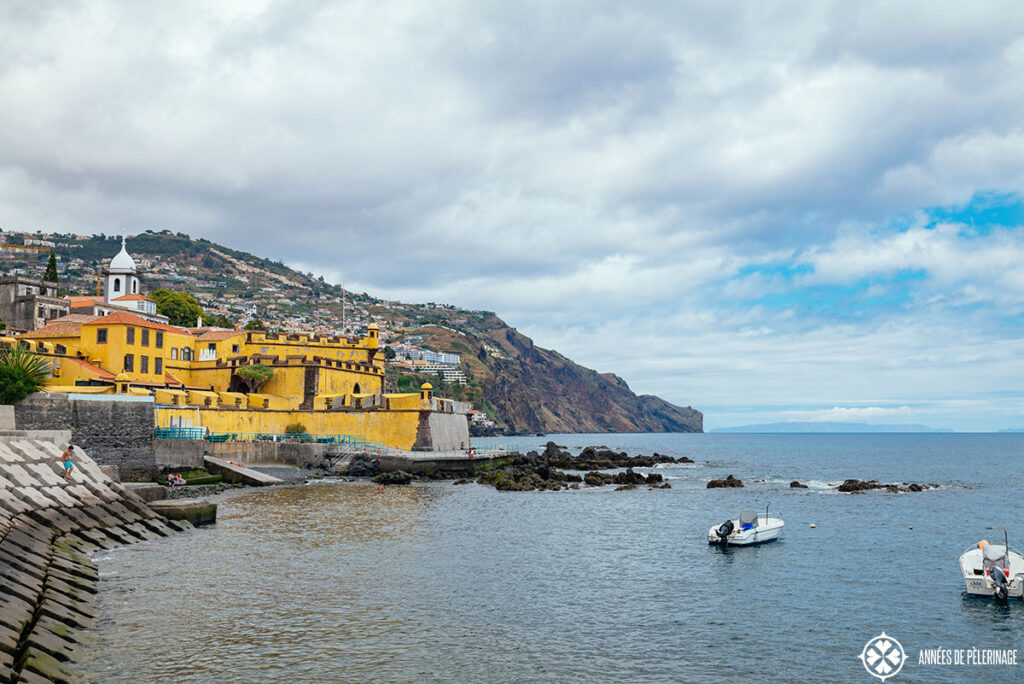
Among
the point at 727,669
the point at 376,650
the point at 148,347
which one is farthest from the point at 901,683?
the point at 148,347

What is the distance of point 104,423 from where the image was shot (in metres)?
43.8

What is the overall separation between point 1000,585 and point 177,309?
81360mm

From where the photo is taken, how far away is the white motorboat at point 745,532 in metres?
30.2

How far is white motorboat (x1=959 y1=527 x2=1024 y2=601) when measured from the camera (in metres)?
21.2

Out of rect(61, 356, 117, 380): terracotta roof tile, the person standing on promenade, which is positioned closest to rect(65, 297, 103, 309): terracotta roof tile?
rect(61, 356, 117, 380): terracotta roof tile

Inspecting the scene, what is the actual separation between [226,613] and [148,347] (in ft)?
145

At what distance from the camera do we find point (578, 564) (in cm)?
2670

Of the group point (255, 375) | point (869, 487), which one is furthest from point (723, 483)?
point (255, 375)

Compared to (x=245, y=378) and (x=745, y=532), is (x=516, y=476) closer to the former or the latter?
(x=245, y=378)

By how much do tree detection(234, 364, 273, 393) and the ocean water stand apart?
75.1ft

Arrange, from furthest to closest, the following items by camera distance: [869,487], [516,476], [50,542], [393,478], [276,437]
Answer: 1. [276,437]
2. [516,476]
3. [869,487]
4. [393,478]
5. [50,542]

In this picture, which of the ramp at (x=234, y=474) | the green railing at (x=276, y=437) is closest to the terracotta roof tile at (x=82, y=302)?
the green railing at (x=276, y=437)

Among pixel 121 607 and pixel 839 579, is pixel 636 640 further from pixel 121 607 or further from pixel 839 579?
pixel 121 607

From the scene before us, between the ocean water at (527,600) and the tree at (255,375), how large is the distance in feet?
75.1
